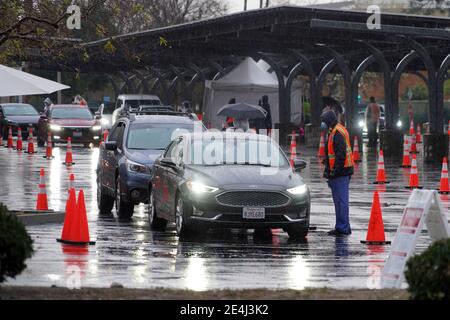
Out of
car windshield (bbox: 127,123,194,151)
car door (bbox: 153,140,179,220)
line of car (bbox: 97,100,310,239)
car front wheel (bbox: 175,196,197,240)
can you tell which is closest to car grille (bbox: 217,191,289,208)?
line of car (bbox: 97,100,310,239)

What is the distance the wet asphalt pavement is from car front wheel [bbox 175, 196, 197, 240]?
0.59ft

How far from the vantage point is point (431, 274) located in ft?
32.9

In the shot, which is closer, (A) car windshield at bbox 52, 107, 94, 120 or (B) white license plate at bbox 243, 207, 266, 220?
(B) white license plate at bbox 243, 207, 266, 220

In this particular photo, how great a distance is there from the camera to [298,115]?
60.6 metres

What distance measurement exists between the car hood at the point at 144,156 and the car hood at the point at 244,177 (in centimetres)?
332

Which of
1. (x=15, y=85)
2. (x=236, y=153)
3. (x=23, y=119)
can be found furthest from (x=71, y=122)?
(x=236, y=153)

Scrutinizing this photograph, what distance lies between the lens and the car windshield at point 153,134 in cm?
2264

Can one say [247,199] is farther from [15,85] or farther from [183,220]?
[15,85]

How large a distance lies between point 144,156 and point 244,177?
430 cm

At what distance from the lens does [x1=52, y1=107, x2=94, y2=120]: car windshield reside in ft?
160

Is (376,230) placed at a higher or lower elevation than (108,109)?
lower

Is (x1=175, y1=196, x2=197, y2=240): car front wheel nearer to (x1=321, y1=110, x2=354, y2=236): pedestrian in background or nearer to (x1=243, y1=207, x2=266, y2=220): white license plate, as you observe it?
(x1=243, y1=207, x2=266, y2=220): white license plate
